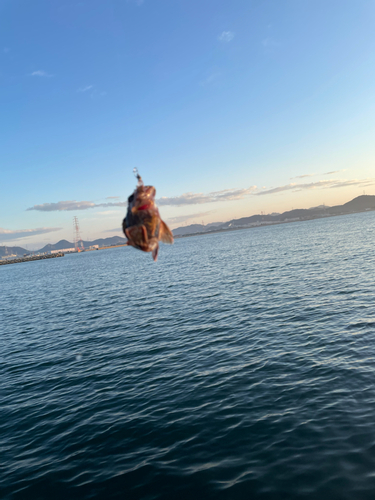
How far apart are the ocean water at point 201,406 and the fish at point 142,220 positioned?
11237mm

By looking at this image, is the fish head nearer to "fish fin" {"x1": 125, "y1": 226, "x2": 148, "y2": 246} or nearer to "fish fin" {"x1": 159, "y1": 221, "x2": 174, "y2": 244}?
"fish fin" {"x1": 125, "y1": 226, "x2": 148, "y2": 246}

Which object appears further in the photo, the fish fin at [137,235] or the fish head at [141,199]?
the fish head at [141,199]

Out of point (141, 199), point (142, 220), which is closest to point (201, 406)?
point (142, 220)

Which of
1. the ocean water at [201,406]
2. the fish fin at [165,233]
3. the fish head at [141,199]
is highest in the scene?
the fish head at [141,199]

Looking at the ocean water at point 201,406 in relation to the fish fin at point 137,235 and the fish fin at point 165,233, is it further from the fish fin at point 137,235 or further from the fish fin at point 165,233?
the fish fin at point 137,235

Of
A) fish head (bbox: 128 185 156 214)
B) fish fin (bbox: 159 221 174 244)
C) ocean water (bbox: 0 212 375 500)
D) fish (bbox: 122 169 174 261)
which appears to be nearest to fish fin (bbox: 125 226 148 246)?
fish (bbox: 122 169 174 261)

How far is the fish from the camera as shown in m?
3.37

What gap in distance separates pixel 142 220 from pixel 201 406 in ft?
49.9

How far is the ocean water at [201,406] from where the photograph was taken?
1167 centimetres

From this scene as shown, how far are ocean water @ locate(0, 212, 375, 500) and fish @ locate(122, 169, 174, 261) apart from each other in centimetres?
1124

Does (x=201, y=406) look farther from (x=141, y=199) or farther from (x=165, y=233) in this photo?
(x=141, y=199)

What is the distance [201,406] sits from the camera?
16266 mm

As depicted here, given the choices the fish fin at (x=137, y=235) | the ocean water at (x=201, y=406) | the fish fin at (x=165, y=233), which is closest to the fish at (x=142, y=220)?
the fish fin at (x=137, y=235)

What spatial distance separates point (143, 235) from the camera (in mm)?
3324
